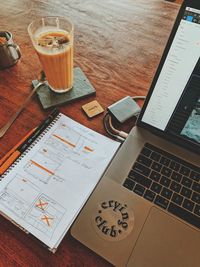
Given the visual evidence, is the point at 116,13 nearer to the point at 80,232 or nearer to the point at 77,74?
the point at 77,74

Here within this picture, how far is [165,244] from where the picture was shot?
0.42 meters

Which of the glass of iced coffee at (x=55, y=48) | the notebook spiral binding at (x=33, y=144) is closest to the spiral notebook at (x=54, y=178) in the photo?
the notebook spiral binding at (x=33, y=144)

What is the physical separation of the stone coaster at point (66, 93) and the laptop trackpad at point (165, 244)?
341 millimetres

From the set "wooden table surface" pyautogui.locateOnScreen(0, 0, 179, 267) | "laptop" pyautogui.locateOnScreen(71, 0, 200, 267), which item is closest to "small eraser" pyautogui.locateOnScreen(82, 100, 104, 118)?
"wooden table surface" pyautogui.locateOnScreen(0, 0, 179, 267)

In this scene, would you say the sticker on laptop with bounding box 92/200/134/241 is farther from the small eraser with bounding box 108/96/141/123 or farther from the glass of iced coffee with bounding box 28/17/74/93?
the glass of iced coffee with bounding box 28/17/74/93

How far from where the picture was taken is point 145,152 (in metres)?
0.51

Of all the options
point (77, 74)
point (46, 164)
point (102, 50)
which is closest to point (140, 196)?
point (46, 164)

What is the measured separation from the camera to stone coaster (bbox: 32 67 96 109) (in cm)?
61

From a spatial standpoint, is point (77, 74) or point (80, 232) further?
point (77, 74)

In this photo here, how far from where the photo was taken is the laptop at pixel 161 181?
0.40m

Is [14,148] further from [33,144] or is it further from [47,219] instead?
[47,219]

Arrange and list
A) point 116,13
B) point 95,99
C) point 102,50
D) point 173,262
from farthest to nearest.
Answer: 1. point 116,13
2. point 102,50
3. point 95,99
4. point 173,262

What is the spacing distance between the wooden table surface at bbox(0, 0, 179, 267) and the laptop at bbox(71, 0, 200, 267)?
0.16ft

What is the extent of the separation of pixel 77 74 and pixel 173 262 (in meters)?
0.51
